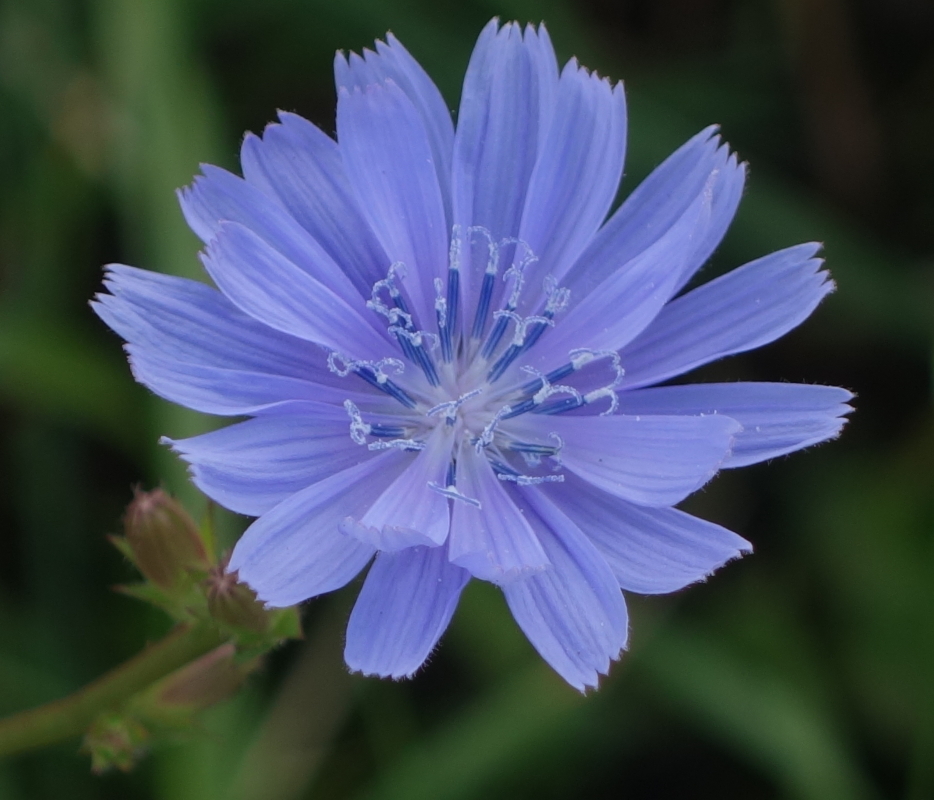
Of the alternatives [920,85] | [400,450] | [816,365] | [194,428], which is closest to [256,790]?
[194,428]

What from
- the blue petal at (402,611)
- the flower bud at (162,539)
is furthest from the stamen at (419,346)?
the flower bud at (162,539)

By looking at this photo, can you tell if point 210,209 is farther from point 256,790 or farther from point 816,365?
point 816,365

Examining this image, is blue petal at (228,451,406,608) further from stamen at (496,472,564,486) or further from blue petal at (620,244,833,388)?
blue petal at (620,244,833,388)

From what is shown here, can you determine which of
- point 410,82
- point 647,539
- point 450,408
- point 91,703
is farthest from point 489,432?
point 91,703

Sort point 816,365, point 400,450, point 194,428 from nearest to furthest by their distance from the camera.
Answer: point 400,450 → point 194,428 → point 816,365

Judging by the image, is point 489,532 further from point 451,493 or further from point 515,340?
point 515,340

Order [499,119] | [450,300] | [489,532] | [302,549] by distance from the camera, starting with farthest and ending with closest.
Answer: [450,300]
[499,119]
[489,532]
[302,549]
